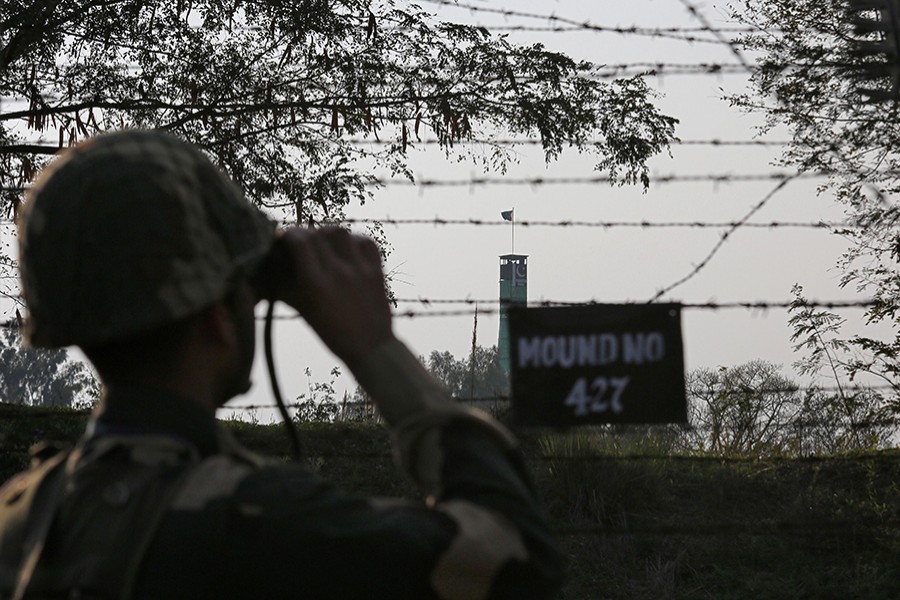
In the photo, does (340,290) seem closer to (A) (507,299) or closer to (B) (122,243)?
(B) (122,243)

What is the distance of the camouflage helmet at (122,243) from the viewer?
47.3 inches

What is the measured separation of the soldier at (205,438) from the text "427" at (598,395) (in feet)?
5.83

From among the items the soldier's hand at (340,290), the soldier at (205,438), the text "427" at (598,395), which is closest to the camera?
the soldier at (205,438)

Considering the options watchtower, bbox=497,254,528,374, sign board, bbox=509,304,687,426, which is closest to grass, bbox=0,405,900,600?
watchtower, bbox=497,254,528,374

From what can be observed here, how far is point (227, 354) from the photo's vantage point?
1298mm

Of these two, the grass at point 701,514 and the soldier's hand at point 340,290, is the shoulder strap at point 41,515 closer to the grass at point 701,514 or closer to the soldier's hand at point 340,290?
the soldier's hand at point 340,290

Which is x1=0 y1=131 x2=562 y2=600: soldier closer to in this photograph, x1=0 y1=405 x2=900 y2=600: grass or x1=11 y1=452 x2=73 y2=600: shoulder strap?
x1=11 y1=452 x2=73 y2=600: shoulder strap

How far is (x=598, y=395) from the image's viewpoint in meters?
3.03

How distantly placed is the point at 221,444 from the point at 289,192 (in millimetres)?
8436

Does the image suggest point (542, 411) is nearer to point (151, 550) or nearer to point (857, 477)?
point (151, 550)

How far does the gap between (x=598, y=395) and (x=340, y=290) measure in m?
1.83

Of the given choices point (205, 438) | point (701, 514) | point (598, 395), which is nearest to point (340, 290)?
point (205, 438)

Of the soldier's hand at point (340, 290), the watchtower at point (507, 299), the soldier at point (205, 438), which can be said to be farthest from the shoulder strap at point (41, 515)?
the watchtower at point (507, 299)

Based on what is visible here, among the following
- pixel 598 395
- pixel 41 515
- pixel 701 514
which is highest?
pixel 598 395
